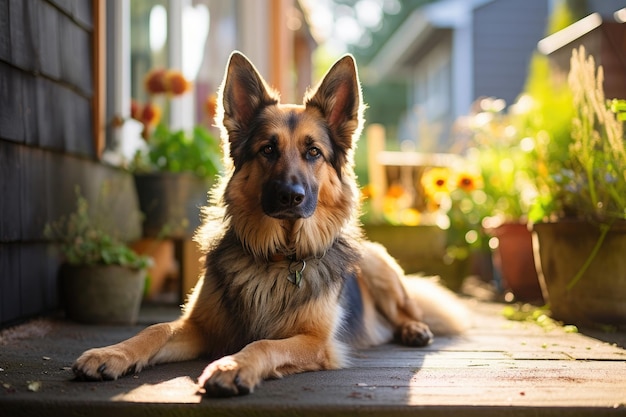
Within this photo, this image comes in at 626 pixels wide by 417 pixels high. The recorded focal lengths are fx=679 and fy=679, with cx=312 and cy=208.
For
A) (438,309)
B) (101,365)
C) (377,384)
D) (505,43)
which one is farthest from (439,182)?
(505,43)

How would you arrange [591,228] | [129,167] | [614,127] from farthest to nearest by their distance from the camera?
[129,167]
[591,228]
[614,127]

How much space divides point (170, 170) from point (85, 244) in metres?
1.24

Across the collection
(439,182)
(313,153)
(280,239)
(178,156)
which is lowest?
(280,239)

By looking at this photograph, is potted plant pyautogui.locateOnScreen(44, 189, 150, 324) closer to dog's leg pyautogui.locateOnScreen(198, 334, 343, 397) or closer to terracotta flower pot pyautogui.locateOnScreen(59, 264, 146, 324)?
terracotta flower pot pyautogui.locateOnScreen(59, 264, 146, 324)

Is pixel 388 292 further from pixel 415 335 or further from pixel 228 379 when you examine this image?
pixel 228 379

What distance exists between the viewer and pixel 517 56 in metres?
15.6

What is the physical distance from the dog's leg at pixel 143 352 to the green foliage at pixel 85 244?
4.22 ft

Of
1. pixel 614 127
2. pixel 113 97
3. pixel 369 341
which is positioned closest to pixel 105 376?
pixel 369 341

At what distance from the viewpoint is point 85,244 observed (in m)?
4.39

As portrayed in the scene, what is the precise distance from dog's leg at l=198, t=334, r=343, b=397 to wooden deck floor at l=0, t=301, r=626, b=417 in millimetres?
56

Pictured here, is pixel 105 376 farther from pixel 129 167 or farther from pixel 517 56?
pixel 517 56

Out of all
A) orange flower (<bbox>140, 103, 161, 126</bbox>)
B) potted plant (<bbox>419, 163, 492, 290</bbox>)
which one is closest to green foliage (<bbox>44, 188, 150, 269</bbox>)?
orange flower (<bbox>140, 103, 161, 126</bbox>)

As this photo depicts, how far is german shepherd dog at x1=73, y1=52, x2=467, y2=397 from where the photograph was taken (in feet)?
10.3

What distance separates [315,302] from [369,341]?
29.9 inches
